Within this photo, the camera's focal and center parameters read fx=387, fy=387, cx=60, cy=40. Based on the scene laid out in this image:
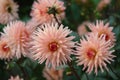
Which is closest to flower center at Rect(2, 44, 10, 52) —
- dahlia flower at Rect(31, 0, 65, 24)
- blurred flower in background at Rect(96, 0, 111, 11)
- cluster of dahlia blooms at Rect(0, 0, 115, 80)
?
cluster of dahlia blooms at Rect(0, 0, 115, 80)

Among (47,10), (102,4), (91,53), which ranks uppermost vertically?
(102,4)

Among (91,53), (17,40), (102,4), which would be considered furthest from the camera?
(102,4)

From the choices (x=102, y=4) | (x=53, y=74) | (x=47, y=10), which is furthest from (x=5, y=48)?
(x=102, y=4)

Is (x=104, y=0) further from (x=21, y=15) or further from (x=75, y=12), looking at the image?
(x=21, y=15)

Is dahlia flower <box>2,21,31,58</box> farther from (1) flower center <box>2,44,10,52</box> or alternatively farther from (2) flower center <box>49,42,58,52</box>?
(2) flower center <box>49,42,58,52</box>

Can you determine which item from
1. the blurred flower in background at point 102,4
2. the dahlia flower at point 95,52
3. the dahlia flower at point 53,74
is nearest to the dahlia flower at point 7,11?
the dahlia flower at point 53,74

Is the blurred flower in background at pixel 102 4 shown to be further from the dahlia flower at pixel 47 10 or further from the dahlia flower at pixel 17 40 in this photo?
the dahlia flower at pixel 17 40

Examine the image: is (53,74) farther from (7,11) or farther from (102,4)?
(102,4)
